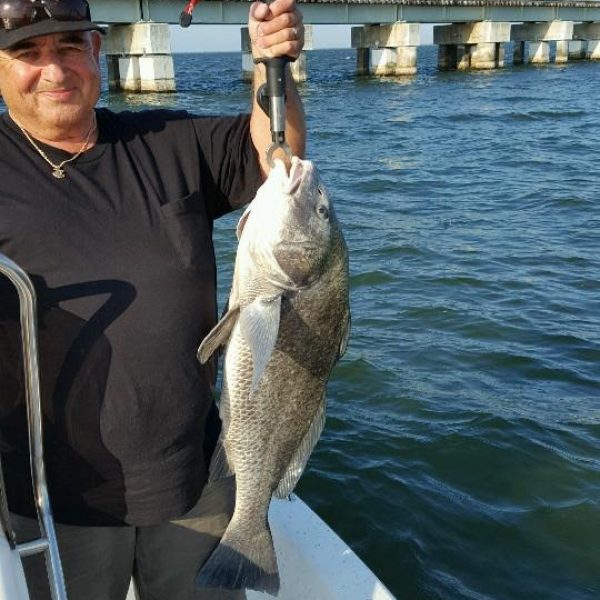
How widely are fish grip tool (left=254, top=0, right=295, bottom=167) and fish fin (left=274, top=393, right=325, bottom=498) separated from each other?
36.8 inches

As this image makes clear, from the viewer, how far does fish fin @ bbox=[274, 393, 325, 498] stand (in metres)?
2.93

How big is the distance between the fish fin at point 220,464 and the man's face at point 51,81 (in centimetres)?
123

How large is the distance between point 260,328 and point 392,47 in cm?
5360

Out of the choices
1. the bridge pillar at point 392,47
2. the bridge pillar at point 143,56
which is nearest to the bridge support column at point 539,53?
the bridge pillar at point 392,47

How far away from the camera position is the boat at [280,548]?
2.28 metres

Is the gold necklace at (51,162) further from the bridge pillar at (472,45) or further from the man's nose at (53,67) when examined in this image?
the bridge pillar at (472,45)

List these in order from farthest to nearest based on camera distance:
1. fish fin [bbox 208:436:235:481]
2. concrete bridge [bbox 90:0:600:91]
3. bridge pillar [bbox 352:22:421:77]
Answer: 1. bridge pillar [bbox 352:22:421:77]
2. concrete bridge [bbox 90:0:600:91]
3. fish fin [bbox 208:436:235:481]

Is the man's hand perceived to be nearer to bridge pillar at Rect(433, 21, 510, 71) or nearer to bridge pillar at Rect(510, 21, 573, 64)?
bridge pillar at Rect(433, 21, 510, 71)

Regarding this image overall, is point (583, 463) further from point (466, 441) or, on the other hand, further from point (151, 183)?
point (151, 183)

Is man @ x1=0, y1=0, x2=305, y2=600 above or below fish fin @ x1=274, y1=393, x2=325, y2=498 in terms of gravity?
above

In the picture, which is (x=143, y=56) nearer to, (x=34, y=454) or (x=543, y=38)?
(x=543, y=38)

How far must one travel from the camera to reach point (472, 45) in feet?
191

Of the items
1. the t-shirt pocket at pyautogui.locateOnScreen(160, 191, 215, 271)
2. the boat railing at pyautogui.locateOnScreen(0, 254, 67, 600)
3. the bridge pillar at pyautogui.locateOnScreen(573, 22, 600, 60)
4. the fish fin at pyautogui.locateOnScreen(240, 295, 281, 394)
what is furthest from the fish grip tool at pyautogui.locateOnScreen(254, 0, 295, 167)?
the bridge pillar at pyautogui.locateOnScreen(573, 22, 600, 60)

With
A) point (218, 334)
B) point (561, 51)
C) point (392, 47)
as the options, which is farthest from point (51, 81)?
point (561, 51)
